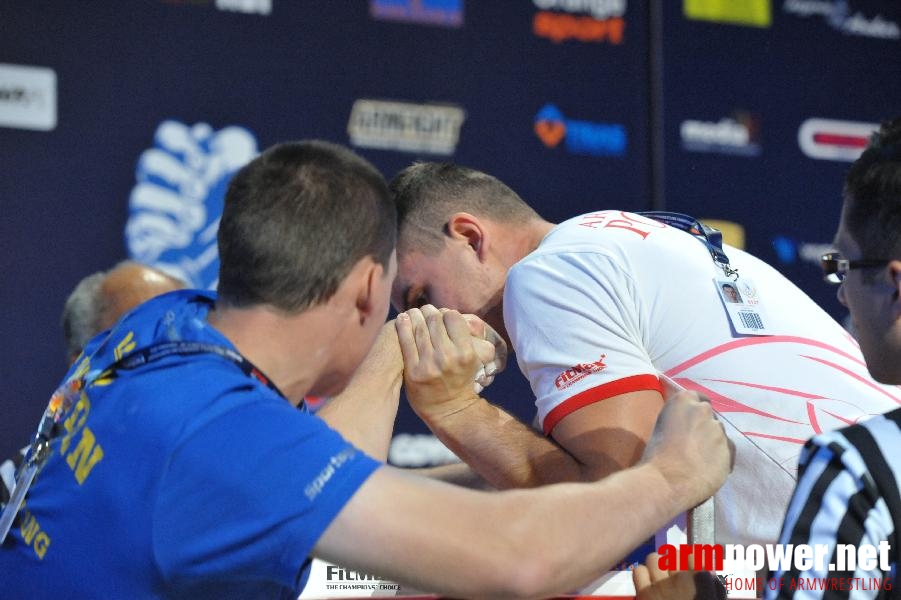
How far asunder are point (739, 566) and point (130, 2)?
253 centimetres

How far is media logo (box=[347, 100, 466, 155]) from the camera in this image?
12.4ft

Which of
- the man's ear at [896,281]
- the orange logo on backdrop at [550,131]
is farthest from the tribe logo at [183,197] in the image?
the man's ear at [896,281]

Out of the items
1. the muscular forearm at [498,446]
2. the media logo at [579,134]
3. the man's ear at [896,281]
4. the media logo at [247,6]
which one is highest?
the media logo at [247,6]

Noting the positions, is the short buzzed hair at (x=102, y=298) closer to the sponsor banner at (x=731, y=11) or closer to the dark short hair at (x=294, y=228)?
the dark short hair at (x=294, y=228)

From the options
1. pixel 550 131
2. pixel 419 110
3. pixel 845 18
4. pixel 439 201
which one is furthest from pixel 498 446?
pixel 845 18

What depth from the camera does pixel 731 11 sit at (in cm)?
428

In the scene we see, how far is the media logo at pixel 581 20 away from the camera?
405 centimetres

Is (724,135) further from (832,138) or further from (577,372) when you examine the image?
(577,372)

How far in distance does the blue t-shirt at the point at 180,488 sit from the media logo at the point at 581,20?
2.70m

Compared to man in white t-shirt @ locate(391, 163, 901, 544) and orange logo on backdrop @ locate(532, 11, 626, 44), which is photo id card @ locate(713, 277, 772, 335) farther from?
orange logo on backdrop @ locate(532, 11, 626, 44)

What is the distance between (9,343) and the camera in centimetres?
342

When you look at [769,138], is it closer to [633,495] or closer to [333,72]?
[333,72]

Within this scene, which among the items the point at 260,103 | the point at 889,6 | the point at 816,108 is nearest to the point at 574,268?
the point at 260,103

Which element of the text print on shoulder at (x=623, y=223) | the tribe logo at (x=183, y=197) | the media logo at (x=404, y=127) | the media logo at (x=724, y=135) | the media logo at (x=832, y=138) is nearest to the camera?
the text print on shoulder at (x=623, y=223)
